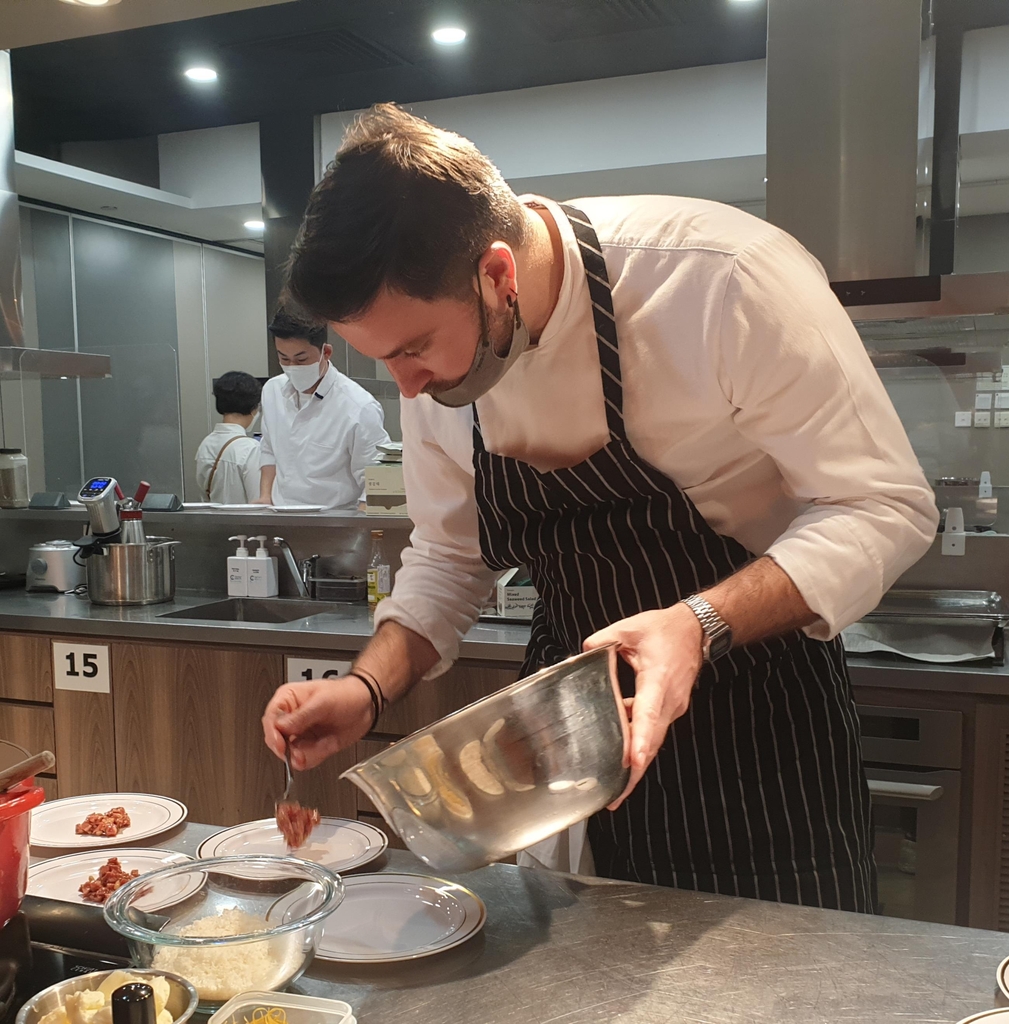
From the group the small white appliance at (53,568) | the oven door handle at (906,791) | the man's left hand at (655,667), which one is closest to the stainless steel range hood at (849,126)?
the oven door handle at (906,791)

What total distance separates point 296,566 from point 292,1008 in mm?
2475

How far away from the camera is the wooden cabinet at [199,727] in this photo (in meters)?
2.60

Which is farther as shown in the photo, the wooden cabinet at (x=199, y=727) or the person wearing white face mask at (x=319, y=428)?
the person wearing white face mask at (x=319, y=428)

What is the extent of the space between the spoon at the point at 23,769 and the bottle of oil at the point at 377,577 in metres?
1.93

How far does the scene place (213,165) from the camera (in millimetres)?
6531

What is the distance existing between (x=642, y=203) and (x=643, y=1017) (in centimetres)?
92

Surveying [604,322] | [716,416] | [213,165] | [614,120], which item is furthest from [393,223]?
[213,165]

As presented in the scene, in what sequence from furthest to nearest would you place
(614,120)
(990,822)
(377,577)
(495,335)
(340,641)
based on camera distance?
(614,120)
(377,577)
(340,641)
(990,822)
(495,335)

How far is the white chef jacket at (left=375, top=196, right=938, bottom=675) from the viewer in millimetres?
1111

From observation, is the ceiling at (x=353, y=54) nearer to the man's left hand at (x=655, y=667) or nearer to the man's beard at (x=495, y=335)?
the man's beard at (x=495, y=335)

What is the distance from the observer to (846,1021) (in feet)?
2.77

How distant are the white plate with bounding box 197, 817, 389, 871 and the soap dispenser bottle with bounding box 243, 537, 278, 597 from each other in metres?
1.91

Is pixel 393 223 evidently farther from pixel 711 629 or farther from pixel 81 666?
pixel 81 666

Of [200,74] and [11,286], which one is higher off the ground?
[200,74]
